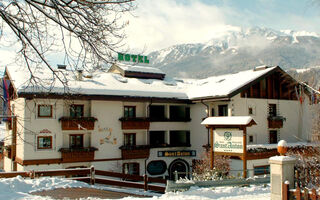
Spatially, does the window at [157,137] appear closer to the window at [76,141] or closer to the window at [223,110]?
the window at [223,110]

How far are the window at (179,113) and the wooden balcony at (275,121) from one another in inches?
279

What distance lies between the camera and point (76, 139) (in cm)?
2673

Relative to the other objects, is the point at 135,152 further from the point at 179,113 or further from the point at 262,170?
the point at 262,170

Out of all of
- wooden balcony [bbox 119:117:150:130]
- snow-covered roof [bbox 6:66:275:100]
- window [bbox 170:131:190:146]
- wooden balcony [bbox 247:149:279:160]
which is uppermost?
snow-covered roof [bbox 6:66:275:100]

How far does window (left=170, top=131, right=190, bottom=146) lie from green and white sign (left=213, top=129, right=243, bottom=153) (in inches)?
495

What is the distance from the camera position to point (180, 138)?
1307 inches

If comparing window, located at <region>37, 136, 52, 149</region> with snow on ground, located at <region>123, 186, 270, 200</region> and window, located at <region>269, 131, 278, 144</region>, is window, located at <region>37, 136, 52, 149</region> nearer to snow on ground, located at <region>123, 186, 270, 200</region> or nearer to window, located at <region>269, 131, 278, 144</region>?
snow on ground, located at <region>123, 186, 270, 200</region>

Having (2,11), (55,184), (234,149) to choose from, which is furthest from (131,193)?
(2,11)

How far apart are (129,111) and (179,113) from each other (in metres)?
5.96

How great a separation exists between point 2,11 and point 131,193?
10626 millimetres

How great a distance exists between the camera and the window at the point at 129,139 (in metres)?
28.9

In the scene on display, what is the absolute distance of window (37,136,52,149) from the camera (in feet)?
82.4

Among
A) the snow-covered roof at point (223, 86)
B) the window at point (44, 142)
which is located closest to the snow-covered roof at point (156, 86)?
the snow-covered roof at point (223, 86)

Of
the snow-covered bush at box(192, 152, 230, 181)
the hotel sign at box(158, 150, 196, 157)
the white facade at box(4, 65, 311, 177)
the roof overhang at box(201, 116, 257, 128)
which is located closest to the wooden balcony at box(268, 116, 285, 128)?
the white facade at box(4, 65, 311, 177)
